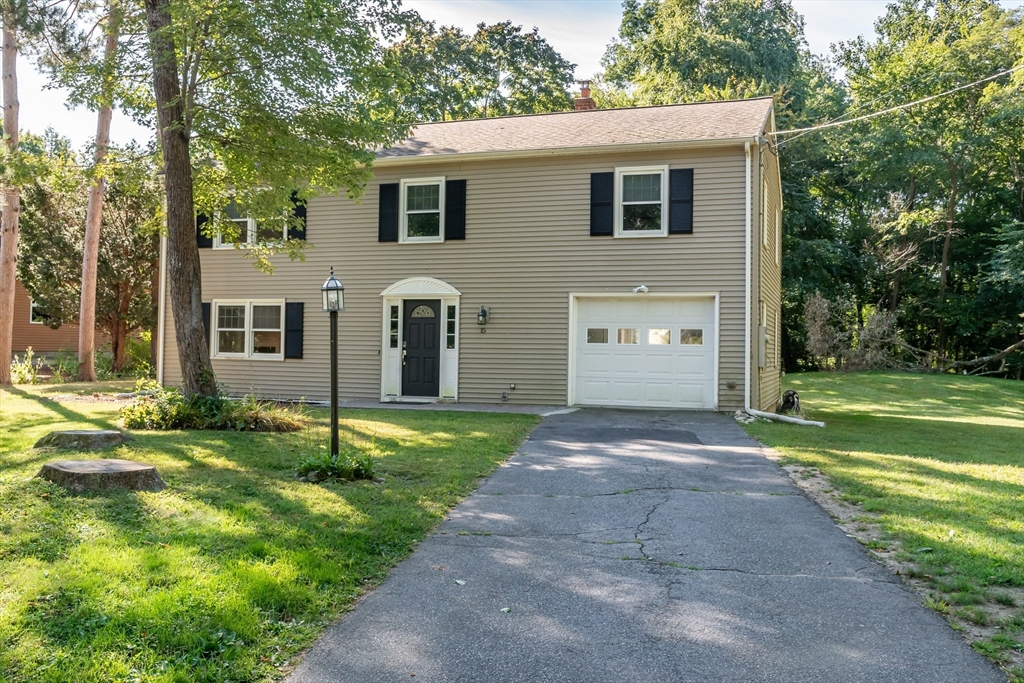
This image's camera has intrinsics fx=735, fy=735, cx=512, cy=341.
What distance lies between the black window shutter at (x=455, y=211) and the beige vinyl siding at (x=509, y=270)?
0.38ft

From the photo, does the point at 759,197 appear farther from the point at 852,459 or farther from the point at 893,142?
the point at 893,142

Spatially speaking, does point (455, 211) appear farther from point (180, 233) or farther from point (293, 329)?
point (180, 233)

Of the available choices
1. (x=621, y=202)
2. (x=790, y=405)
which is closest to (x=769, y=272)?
(x=790, y=405)

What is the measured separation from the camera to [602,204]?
13.3m

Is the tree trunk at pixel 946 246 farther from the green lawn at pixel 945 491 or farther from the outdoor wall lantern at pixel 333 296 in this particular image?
the outdoor wall lantern at pixel 333 296

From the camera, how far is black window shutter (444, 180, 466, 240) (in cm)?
1402

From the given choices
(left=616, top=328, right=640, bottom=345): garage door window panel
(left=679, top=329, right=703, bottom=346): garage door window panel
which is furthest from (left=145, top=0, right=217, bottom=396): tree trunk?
(left=679, top=329, right=703, bottom=346): garage door window panel

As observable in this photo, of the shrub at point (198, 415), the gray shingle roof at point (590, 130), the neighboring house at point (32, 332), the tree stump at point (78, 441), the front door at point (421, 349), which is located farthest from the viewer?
the neighboring house at point (32, 332)

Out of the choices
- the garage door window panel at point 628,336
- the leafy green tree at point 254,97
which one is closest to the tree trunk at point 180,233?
the leafy green tree at point 254,97

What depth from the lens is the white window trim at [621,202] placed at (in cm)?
1302

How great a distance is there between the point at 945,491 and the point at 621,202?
26.6 ft

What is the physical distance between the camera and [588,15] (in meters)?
18.6

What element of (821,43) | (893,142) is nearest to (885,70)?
(893,142)

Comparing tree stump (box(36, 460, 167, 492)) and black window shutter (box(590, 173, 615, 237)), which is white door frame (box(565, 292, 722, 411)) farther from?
tree stump (box(36, 460, 167, 492))
